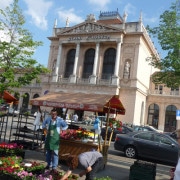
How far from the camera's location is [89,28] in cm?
4188

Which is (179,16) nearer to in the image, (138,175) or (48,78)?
(138,175)

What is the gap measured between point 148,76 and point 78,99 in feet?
126

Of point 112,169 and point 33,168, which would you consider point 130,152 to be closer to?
point 112,169

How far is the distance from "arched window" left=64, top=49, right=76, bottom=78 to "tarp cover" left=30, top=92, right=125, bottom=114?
3338 cm

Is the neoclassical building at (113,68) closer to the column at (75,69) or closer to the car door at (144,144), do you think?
the column at (75,69)

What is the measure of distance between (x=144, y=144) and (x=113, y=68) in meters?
28.4

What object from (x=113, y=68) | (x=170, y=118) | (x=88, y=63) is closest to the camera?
(x=113, y=68)

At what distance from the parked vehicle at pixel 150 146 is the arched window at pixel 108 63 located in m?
27.4

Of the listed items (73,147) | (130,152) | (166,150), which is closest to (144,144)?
(130,152)

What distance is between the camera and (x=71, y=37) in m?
43.4

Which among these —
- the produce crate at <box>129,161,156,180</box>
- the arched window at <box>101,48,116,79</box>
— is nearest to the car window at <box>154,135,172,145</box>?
the produce crate at <box>129,161,156,180</box>

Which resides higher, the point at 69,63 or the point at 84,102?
the point at 69,63

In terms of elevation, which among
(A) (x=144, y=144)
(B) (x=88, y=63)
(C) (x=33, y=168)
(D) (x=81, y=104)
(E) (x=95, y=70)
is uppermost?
(B) (x=88, y=63)

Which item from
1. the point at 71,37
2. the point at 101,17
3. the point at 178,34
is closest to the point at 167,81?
the point at 178,34
